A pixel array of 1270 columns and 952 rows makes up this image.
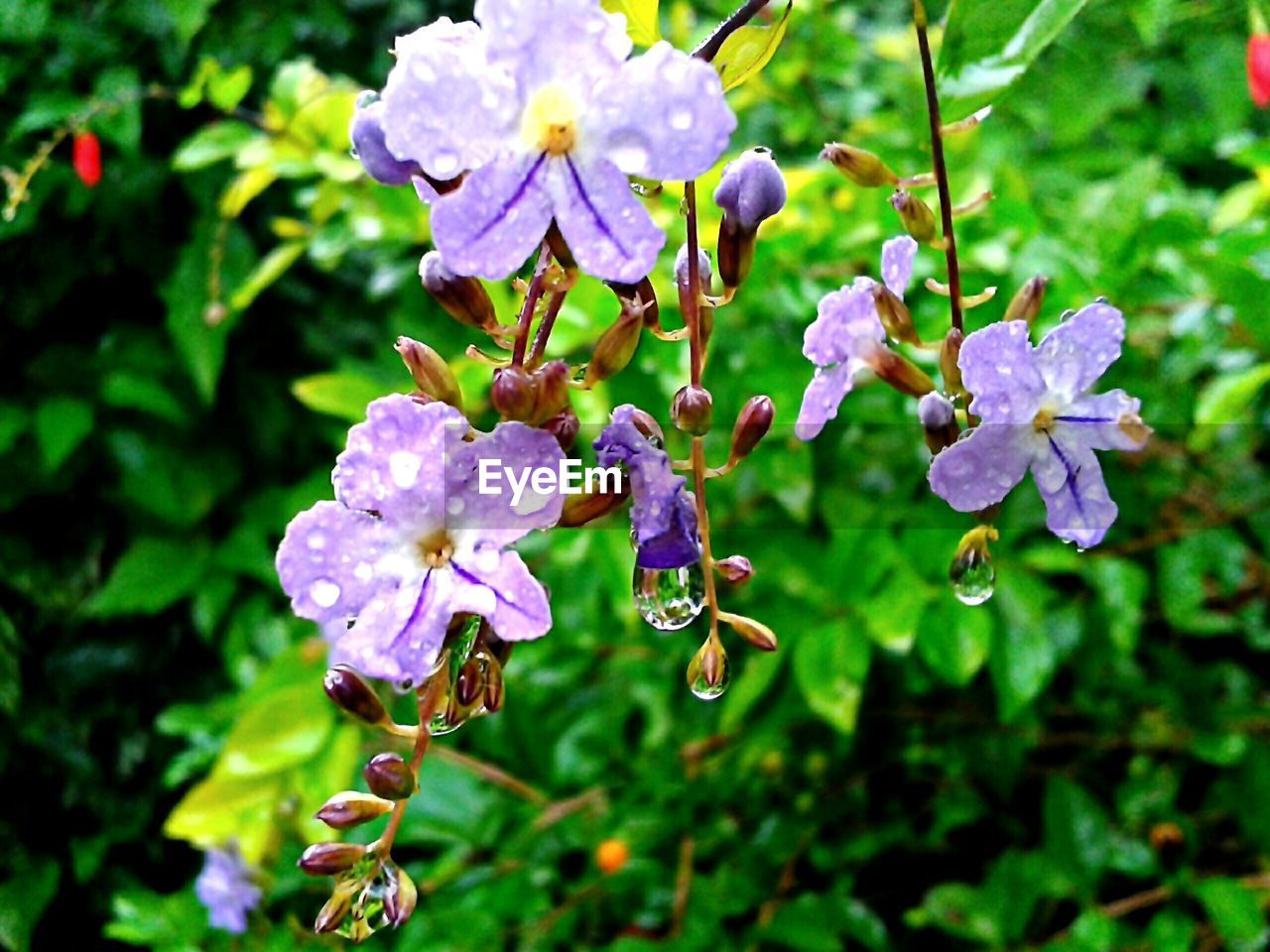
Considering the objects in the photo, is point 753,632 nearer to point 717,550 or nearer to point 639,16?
point 639,16

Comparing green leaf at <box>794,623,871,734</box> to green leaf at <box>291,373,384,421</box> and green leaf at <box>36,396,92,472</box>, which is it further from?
green leaf at <box>36,396,92,472</box>

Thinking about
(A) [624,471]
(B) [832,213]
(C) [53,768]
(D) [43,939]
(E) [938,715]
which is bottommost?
(D) [43,939]

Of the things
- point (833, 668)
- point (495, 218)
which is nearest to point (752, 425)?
point (495, 218)

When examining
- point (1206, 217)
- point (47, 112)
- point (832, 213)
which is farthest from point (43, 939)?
point (1206, 217)

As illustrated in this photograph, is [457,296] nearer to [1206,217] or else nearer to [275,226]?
[275,226]

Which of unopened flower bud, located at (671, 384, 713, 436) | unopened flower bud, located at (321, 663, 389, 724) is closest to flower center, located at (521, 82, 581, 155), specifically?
unopened flower bud, located at (671, 384, 713, 436)

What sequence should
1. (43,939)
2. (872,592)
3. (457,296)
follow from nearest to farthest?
(457,296) → (872,592) → (43,939)

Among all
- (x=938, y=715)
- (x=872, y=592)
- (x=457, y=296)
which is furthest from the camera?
(x=938, y=715)
